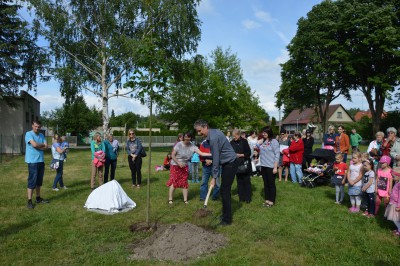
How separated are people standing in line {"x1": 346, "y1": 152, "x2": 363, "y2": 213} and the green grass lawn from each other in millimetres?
345

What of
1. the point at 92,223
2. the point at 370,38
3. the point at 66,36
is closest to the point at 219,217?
the point at 92,223

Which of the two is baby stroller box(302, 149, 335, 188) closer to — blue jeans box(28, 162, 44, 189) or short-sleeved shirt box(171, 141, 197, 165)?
short-sleeved shirt box(171, 141, 197, 165)

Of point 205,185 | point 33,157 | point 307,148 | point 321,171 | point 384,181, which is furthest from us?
point 307,148

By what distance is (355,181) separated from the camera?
721 cm

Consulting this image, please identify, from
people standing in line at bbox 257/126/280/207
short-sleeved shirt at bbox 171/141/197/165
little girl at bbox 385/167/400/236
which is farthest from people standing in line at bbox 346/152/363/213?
short-sleeved shirt at bbox 171/141/197/165

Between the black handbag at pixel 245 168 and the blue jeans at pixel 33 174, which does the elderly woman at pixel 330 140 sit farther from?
the blue jeans at pixel 33 174

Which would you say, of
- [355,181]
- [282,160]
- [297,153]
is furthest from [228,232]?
[282,160]

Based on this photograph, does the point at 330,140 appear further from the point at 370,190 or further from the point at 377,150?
the point at 370,190

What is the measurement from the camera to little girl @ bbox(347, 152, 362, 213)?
7.22 meters

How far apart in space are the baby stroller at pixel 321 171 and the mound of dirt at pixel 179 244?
5877 millimetres

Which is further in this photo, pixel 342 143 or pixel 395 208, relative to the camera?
pixel 342 143

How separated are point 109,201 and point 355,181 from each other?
5614 millimetres

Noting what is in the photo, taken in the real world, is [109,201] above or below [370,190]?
below

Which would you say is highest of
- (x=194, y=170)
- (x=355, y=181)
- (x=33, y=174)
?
(x=33, y=174)
